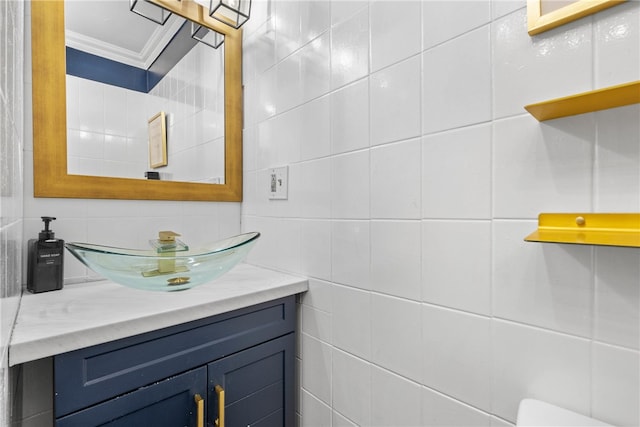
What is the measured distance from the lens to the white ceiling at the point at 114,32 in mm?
1050

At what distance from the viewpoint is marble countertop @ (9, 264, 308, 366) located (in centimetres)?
62

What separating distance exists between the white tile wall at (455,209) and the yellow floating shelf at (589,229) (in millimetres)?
24

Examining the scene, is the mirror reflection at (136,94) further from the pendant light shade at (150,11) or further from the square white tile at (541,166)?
the square white tile at (541,166)

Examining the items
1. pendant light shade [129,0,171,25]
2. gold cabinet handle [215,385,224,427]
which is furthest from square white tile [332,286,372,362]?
pendant light shade [129,0,171,25]

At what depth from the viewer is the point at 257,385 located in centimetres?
98

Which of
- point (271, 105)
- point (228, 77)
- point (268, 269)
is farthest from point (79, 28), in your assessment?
point (268, 269)

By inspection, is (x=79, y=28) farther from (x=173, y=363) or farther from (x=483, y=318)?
(x=483, y=318)

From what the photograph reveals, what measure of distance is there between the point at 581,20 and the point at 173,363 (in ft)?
3.82

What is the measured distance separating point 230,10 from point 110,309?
123cm

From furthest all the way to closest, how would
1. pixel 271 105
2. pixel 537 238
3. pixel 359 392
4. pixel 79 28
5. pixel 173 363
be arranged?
pixel 271 105
pixel 79 28
pixel 359 392
pixel 173 363
pixel 537 238

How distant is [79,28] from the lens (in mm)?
1055

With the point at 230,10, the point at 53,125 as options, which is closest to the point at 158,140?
the point at 53,125

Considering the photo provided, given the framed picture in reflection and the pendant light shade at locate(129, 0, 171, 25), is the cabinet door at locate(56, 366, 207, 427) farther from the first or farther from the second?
the pendant light shade at locate(129, 0, 171, 25)

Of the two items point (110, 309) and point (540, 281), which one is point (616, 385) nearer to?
point (540, 281)
